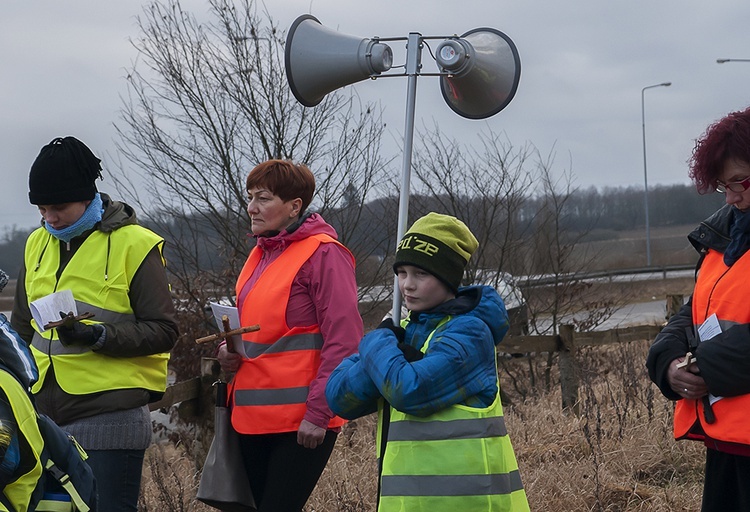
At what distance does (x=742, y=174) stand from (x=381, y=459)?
158cm

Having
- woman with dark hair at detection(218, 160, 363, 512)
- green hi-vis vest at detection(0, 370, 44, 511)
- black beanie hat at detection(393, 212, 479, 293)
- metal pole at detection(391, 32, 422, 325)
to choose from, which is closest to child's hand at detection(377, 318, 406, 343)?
black beanie hat at detection(393, 212, 479, 293)

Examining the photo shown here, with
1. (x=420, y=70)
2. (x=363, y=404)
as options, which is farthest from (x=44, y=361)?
(x=420, y=70)

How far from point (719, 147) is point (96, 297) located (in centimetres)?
249

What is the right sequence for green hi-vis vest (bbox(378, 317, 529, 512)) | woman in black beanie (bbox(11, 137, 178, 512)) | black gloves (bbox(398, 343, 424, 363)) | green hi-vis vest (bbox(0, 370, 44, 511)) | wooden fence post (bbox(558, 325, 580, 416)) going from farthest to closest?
1. wooden fence post (bbox(558, 325, 580, 416))
2. woman in black beanie (bbox(11, 137, 178, 512))
3. black gloves (bbox(398, 343, 424, 363))
4. green hi-vis vest (bbox(378, 317, 529, 512))
5. green hi-vis vest (bbox(0, 370, 44, 511))

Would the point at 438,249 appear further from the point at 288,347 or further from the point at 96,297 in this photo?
the point at 96,297

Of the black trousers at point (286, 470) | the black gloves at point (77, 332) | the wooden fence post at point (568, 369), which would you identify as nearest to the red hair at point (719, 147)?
the black trousers at point (286, 470)

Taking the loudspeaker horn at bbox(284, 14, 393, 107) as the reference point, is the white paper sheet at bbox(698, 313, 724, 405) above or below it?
below

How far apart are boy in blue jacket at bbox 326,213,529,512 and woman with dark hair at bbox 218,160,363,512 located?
548 millimetres

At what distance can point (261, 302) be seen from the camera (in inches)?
158

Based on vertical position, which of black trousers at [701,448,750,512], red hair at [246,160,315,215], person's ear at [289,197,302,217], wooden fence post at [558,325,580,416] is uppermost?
red hair at [246,160,315,215]

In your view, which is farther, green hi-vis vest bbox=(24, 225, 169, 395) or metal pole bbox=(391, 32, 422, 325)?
green hi-vis vest bbox=(24, 225, 169, 395)

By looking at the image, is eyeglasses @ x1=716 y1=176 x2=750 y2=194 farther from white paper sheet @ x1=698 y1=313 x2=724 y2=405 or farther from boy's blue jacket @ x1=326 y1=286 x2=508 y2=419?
boy's blue jacket @ x1=326 y1=286 x2=508 y2=419

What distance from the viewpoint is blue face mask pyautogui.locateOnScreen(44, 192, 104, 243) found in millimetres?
4031

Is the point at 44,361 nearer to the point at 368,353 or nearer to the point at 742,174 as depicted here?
the point at 368,353
